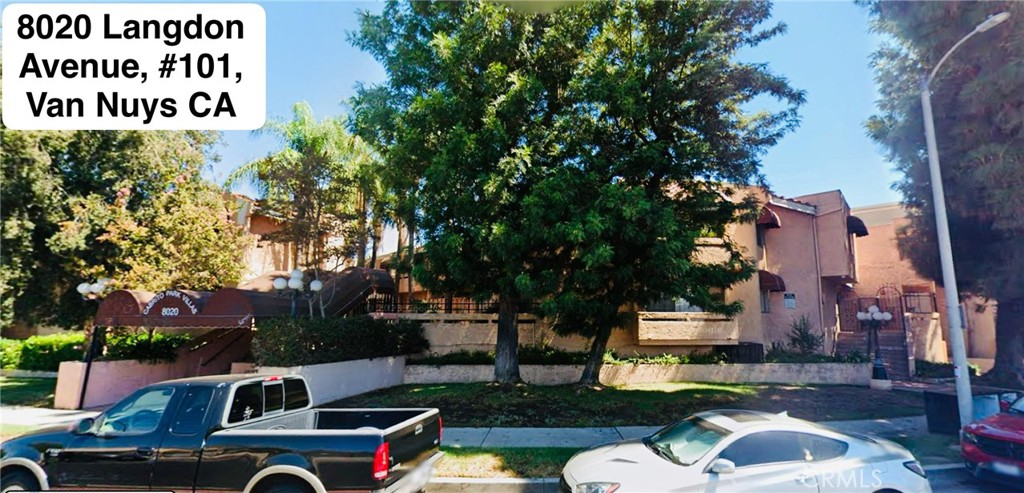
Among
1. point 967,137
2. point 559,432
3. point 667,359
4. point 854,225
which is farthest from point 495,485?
point 854,225

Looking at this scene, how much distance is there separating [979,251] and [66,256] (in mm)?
29927

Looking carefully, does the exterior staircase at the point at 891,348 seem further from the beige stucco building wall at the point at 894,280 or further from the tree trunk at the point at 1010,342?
the beige stucco building wall at the point at 894,280

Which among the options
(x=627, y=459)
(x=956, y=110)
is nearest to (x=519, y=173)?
(x=627, y=459)

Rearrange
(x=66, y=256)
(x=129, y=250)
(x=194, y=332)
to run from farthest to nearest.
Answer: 1. (x=194, y=332)
2. (x=66, y=256)
3. (x=129, y=250)

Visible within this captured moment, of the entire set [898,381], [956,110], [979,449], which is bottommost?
[898,381]

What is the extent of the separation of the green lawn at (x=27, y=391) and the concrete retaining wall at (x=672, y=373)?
10108 mm

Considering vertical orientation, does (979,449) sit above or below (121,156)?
below

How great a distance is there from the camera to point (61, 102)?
6426 millimetres

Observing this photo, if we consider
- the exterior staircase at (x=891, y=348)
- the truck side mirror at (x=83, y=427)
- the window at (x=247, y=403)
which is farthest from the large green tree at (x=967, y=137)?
the truck side mirror at (x=83, y=427)

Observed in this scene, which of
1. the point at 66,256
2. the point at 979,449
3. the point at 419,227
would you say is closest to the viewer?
the point at 979,449

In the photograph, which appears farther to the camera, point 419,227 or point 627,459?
point 419,227

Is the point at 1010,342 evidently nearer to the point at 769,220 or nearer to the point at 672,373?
the point at 769,220

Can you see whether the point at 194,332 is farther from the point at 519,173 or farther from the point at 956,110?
the point at 956,110

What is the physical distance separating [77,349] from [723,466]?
68.8ft
